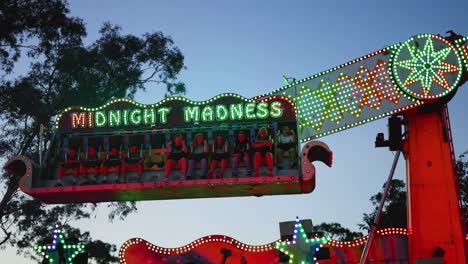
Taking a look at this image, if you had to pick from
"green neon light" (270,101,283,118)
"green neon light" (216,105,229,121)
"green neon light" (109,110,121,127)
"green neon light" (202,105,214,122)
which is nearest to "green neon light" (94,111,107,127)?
"green neon light" (109,110,121,127)

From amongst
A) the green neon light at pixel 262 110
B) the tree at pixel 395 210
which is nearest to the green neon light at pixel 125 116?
the green neon light at pixel 262 110

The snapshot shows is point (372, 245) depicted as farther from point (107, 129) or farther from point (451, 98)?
point (107, 129)

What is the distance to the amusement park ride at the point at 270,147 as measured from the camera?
19.0 meters

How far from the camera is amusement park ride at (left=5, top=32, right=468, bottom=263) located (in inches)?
749

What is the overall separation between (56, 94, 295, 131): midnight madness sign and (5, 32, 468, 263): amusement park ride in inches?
1.3

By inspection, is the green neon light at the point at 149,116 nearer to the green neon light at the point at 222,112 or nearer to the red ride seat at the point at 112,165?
the red ride seat at the point at 112,165

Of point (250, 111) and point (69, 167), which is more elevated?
point (250, 111)

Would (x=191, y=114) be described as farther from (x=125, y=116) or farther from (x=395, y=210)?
(x=395, y=210)

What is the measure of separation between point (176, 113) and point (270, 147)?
9.77 feet

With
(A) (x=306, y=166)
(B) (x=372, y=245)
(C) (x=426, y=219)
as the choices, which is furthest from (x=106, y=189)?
(C) (x=426, y=219)

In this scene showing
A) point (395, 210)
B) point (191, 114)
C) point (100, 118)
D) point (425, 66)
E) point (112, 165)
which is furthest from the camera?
point (395, 210)

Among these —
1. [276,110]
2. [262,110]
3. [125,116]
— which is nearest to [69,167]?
[125,116]

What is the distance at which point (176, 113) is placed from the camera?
20828 millimetres

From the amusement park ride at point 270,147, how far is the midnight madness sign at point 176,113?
0.03 metres
